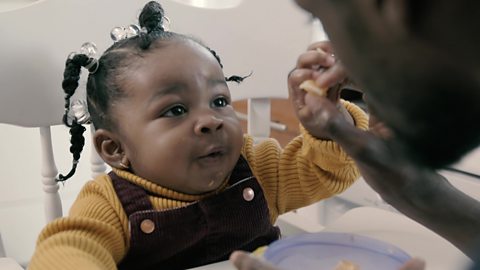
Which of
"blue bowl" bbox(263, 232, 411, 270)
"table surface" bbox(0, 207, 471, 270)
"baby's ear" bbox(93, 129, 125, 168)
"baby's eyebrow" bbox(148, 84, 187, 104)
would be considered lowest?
"table surface" bbox(0, 207, 471, 270)

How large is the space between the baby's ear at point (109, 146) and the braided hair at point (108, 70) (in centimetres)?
1

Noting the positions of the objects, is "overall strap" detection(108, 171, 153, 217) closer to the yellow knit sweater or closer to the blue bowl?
the yellow knit sweater

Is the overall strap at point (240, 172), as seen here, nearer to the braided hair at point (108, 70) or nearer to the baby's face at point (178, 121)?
the baby's face at point (178, 121)

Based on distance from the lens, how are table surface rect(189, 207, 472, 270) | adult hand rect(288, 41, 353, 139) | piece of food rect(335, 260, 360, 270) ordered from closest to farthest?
1. adult hand rect(288, 41, 353, 139)
2. piece of food rect(335, 260, 360, 270)
3. table surface rect(189, 207, 472, 270)

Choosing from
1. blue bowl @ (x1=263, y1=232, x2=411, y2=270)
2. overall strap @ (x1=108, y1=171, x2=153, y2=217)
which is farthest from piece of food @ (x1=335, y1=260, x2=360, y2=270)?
overall strap @ (x1=108, y1=171, x2=153, y2=217)

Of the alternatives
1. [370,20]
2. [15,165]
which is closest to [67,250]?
[370,20]

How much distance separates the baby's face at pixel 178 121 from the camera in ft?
2.14

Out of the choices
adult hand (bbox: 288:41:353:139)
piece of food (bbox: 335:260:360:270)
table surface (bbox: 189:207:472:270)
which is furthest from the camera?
table surface (bbox: 189:207:472:270)

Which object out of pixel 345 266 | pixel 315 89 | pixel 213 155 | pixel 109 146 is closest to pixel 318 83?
pixel 315 89

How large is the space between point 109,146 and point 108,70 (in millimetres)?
94

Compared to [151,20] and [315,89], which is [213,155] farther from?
[315,89]

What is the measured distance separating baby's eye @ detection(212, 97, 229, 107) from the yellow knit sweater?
10 cm

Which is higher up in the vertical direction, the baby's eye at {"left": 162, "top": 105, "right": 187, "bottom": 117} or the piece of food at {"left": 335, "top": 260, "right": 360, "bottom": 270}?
the baby's eye at {"left": 162, "top": 105, "right": 187, "bottom": 117}

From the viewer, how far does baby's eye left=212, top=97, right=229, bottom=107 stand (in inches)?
27.4
